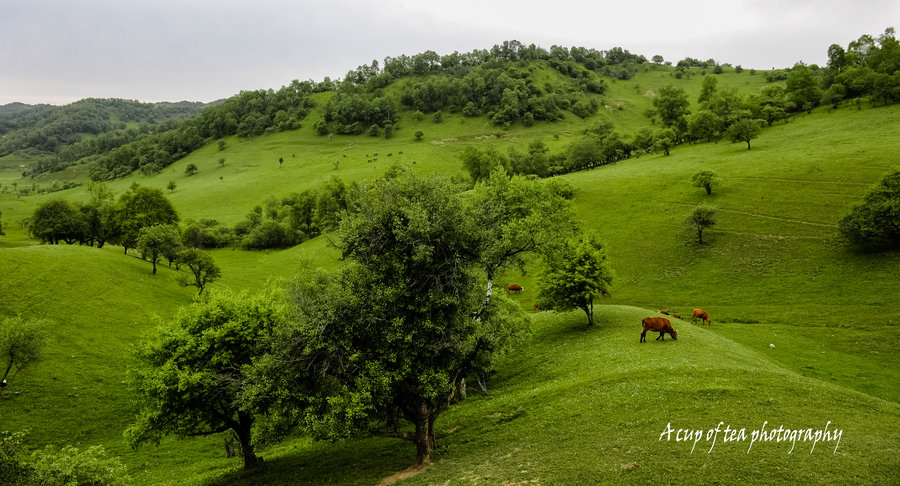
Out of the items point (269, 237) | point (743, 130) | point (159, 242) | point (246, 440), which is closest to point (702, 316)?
point (246, 440)

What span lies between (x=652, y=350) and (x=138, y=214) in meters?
92.8

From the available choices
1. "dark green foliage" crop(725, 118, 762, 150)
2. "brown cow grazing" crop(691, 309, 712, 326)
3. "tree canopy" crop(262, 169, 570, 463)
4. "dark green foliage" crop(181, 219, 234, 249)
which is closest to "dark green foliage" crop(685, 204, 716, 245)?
"brown cow grazing" crop(691, 309, 712, 326)

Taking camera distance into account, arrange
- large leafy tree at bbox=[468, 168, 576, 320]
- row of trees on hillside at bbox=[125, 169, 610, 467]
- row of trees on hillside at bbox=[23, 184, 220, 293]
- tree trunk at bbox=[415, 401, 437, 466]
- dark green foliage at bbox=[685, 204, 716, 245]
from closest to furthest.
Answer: row of trees on hillside at bbox=[125, 169, 610, 467] < tree trunk at bbox=[415, 401, 437, 466] < large leafy tree at bbox=[468, 168, 576, 320] < dark green foliage at bbox=[685, 204, 716, 245] < row of trees on hillside at bbox=[23, 184, 220, 293]

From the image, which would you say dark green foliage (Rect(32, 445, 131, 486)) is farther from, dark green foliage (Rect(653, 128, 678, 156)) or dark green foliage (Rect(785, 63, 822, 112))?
dark green foliage (Rect(785, 63, 822, 112))

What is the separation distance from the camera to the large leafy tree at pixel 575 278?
42.4m

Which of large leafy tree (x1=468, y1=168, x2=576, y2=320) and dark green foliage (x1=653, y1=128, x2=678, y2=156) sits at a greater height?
dark green foliage (x1=653, y1=128, x2=678, y2=156)

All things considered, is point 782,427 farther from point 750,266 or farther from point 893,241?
point 893,241

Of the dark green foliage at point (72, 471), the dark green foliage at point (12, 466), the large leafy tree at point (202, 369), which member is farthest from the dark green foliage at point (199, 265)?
the dark green foliage at point (12, 466)

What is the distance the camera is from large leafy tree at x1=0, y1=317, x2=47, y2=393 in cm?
3525

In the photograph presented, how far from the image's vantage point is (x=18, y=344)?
3562 cm

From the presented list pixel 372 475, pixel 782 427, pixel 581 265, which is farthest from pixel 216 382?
pixel 581 265

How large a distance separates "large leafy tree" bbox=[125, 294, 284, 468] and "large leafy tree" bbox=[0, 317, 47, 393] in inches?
665

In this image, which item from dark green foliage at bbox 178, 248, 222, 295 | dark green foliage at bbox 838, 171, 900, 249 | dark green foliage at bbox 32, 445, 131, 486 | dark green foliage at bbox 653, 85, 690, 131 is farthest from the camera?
dark green foliage at bbox 653, 85, 690, 131

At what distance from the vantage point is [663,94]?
144 meters
